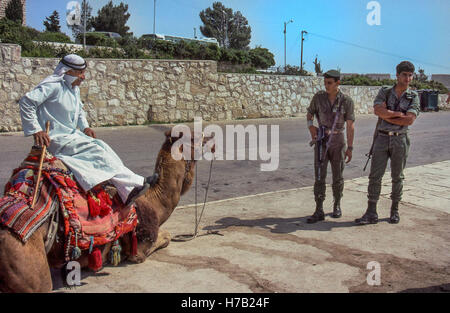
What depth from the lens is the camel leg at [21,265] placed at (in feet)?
11.6

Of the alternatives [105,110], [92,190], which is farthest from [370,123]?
[92,190]

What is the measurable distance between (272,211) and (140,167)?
397 centimetres

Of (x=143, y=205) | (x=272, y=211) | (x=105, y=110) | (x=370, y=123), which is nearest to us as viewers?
(x=143, y=205)

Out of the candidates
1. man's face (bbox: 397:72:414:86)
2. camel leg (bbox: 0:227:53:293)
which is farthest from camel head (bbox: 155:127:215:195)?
man's face (bbox: 397:72:414:86)

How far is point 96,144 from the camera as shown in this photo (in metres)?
4.50

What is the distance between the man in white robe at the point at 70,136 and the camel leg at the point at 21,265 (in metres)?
0.77

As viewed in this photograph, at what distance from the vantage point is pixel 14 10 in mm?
36000

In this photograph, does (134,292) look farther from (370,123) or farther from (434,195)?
(370,123)

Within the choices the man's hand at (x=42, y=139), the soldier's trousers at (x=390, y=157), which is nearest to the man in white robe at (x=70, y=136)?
the man's hand at (x=42, y=139)

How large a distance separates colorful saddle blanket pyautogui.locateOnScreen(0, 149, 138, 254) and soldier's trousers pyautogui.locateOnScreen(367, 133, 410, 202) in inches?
149

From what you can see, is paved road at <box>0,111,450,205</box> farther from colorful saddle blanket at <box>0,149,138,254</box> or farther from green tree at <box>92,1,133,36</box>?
green tree at <box>92,1,133,36</box>

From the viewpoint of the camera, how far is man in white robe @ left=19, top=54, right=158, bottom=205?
4.29 m

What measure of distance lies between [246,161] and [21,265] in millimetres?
8131

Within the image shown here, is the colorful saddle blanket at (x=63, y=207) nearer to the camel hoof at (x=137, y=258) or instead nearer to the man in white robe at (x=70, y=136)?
the man in white robe at (x=70, y=136)
